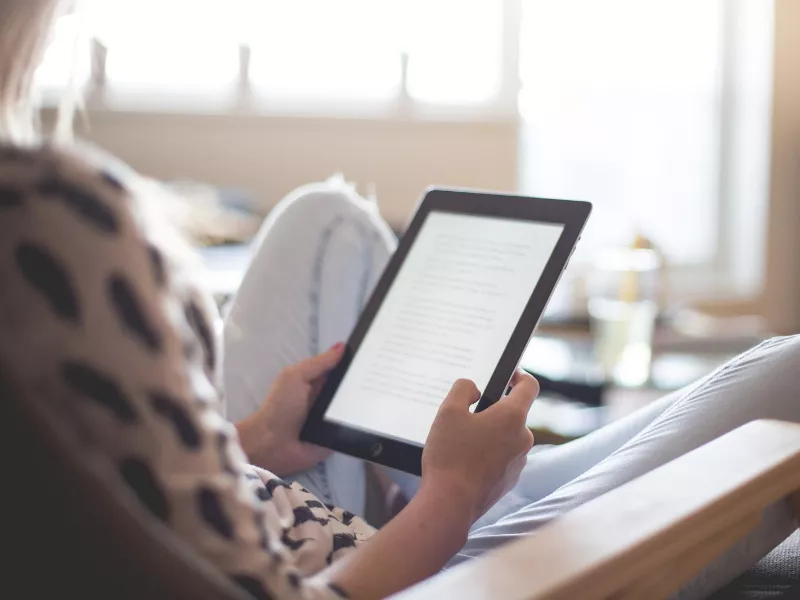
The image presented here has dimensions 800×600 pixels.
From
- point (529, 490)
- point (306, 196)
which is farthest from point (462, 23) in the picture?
point (529, 490)

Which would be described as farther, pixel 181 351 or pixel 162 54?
pixel 162 54

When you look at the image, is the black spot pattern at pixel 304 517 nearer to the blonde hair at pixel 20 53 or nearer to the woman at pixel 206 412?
the woman at pixel 206 412

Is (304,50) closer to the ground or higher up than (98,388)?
higher up

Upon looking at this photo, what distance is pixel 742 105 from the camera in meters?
3.86

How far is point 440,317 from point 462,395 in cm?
24

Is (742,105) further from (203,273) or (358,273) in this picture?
(203,273)

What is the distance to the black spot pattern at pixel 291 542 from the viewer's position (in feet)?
2.55

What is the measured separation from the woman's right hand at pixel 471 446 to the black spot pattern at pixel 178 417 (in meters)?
0.25

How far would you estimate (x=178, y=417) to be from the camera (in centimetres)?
51

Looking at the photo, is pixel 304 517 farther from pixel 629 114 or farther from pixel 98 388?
pixel 629 114

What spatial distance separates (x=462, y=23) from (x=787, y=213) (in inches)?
59.8

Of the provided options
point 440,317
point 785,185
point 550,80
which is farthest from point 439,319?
point 785,185

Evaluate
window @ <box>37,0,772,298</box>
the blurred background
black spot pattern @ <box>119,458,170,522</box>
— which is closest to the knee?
black spot pattern @ <box>119,458,170,522</box>

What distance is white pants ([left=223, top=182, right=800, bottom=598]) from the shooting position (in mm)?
796
